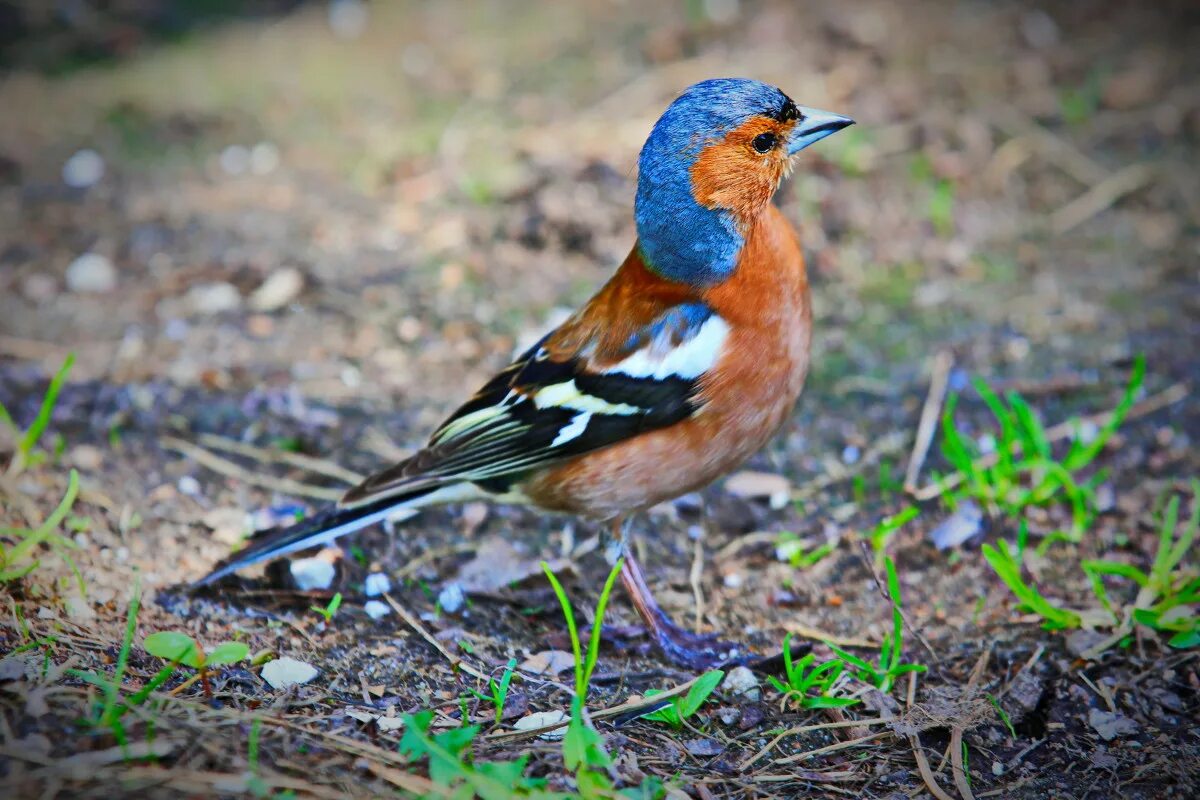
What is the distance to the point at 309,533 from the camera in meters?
3.35

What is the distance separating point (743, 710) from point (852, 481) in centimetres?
133

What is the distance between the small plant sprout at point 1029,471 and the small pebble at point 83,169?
4.66 metres

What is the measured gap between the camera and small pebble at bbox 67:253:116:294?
17.0 ft

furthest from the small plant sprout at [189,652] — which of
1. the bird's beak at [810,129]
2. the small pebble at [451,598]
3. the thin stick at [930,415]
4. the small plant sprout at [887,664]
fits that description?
the thin stick at [930,415]

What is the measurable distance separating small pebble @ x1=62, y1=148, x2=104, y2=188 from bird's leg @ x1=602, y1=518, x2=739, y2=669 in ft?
13.1

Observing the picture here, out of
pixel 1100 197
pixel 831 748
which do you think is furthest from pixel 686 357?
pixel 1100 197

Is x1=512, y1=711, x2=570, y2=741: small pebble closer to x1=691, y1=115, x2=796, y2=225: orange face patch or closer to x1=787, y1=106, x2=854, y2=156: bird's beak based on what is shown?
x1=691, y1=115, x2=796, y2=225: orange face patch

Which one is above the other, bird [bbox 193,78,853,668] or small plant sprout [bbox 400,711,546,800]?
bird [bbox 193,78,853,668]

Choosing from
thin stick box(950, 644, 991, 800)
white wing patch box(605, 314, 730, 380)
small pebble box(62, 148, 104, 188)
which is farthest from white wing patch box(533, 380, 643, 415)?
small pebble box(62, 148, 104, 188)

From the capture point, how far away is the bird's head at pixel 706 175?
10.7 ft

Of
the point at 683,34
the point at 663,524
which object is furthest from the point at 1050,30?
the point at 663,524

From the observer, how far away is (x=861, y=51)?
6.64 metres

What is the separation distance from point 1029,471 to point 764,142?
170cm

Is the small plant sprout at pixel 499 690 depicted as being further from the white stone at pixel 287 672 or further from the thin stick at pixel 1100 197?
the thin stick at pixel 1100 197
